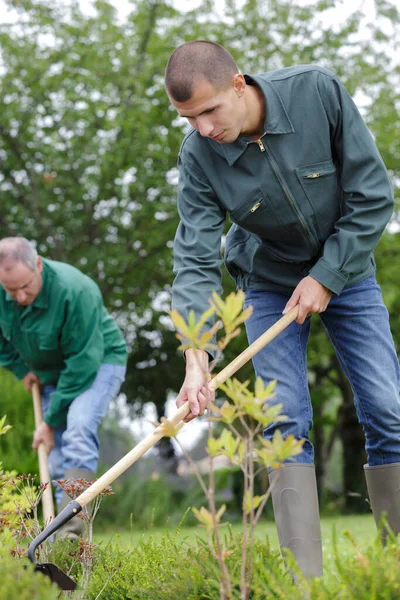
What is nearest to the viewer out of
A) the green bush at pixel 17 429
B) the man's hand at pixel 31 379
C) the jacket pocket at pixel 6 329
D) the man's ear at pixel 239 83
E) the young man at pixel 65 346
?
the man's ear at pixel 239 83

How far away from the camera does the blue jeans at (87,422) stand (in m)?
4.80

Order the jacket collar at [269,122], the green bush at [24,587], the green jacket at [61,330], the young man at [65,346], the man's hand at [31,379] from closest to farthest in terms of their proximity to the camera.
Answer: the green bush at [24,587] → the jacket collar at [269,122] → the young man at [65,346] → the green jacket at [61,330] → the man's hand at [31,379]

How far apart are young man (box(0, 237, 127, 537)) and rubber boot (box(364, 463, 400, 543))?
2.09m

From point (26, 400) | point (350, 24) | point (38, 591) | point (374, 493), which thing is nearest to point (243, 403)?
point (38, 591)

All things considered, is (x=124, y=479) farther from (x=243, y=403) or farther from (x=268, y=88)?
(x=243, y=403)

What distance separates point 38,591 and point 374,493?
1.65 meters

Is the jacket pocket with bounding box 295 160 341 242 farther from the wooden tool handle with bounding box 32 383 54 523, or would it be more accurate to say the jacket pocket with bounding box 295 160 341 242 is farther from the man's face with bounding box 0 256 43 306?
the man's face with bounding box 0 256 43 306

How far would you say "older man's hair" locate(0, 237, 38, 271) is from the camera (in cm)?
450

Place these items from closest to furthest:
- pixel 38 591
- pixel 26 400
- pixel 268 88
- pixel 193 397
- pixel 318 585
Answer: pixel 38 591, pixel 318 585, pixel 193 397, pixel 268 88, pixel 26 400

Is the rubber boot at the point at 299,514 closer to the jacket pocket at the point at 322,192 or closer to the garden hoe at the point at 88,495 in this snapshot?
the garden hoe at the point at 88,495

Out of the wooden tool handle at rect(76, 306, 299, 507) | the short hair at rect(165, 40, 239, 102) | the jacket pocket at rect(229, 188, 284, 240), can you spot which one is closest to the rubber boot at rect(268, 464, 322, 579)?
the wooden tool handle at rect(76, 306, 299, 507)

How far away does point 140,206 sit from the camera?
973 cm

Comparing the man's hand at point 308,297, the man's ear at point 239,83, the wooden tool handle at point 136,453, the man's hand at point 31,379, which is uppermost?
the man's ear at point 239,83

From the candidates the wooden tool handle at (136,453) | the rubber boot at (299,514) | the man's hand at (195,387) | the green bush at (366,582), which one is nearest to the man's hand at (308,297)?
the wooden tool handle at (136,453)
